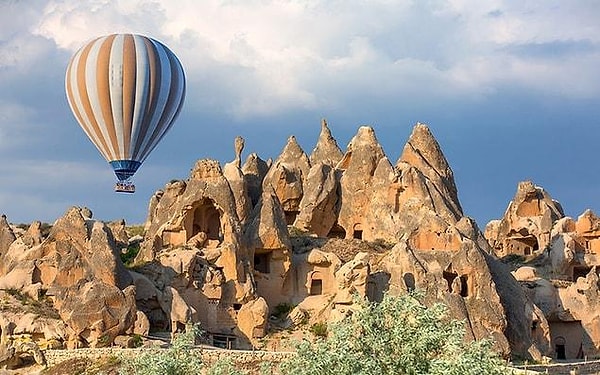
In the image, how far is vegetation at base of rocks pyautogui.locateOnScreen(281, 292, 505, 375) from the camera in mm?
19047

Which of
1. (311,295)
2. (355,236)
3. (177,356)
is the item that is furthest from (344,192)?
(177,356)

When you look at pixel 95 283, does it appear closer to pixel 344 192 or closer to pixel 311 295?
pixel 311 295

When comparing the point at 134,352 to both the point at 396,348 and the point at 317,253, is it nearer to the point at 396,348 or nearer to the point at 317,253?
the point at 317,253

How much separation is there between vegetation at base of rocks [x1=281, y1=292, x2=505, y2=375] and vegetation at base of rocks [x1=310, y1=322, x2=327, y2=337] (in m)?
15.6

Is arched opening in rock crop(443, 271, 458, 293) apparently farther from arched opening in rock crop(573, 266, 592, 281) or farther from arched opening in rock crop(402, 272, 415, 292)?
arched opening in rock crop(573, 266, 592, 281)

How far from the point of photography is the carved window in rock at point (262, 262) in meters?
40.3

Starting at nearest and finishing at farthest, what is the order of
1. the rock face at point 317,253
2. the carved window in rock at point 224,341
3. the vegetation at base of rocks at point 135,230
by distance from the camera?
1. the carved window in rock at point 224,341
2. the rock face at point 317,253
3. the vegetation at base of rocks at point 135,230

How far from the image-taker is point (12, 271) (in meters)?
37.8

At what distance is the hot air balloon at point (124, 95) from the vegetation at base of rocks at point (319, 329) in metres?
14.6

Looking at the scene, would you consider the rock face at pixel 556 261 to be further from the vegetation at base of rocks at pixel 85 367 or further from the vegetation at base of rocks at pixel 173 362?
the vegetation at base of rocks at pixel 173 362

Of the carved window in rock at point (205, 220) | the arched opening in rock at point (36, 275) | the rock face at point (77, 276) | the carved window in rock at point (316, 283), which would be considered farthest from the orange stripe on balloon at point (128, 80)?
the carved window in rock at point (316, 283)

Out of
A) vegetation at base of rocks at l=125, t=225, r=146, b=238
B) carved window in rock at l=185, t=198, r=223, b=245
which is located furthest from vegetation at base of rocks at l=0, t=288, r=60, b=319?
vegetation at base of rocks at l=125, t=225, r=146, b=238

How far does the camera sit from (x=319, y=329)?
122 ft

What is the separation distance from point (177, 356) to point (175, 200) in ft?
69.4
